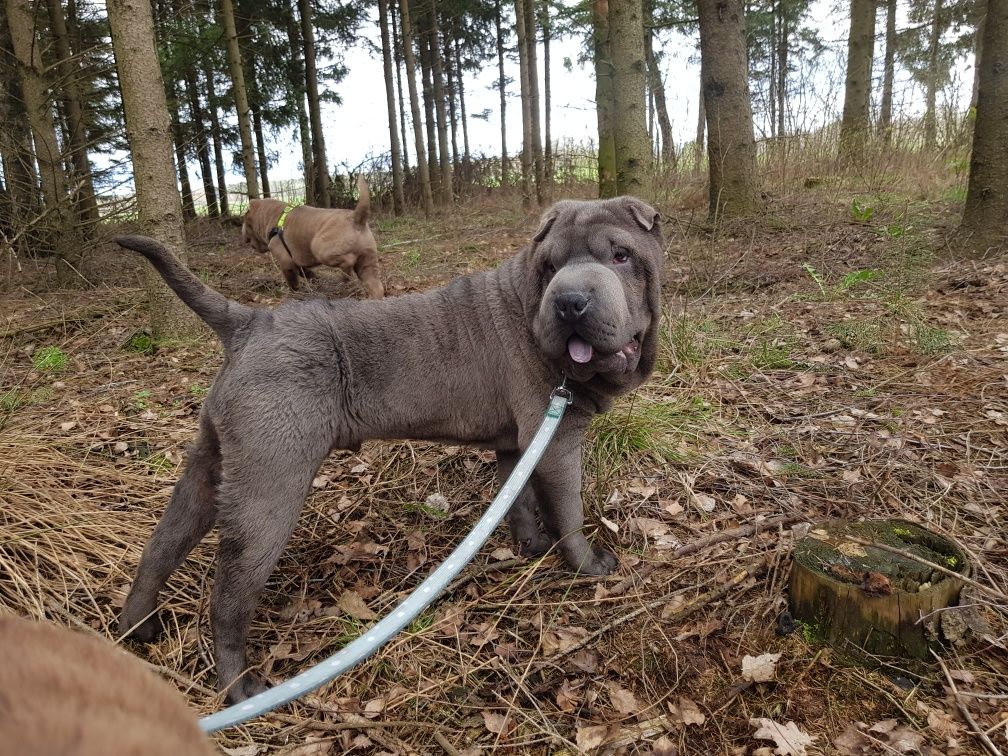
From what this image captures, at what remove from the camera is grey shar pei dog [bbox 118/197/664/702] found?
Result: 2.56 metres

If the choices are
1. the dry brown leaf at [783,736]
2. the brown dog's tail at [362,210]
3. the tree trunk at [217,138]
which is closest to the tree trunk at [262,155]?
the tree trunk at [217,138]

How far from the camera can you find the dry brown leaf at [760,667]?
89.8 inches

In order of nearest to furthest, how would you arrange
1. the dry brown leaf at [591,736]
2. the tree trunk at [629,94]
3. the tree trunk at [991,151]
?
the dry brown leaf at [591,736] < the tree trunk at [991,151] < the tree trunk at [629,94]

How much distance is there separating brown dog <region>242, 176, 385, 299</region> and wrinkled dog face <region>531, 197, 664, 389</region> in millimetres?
5489

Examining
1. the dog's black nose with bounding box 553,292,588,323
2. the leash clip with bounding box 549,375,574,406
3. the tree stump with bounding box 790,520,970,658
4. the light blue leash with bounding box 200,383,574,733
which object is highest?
the dog's black nose with bounding box 553,292,588,323

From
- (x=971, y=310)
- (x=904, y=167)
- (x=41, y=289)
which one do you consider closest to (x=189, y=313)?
(x=41, y=289)

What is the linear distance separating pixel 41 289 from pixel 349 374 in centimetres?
816

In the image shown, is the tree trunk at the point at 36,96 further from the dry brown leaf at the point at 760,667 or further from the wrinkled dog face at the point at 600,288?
the dry brown leaf at the point at 760,667

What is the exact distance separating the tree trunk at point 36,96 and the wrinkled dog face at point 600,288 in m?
7.45

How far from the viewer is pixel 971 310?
529 centimetres

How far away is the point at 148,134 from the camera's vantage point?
18.8 feet

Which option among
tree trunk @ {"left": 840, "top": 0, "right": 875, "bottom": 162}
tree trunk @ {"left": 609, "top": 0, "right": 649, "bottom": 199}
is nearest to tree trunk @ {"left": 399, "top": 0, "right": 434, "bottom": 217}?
tree trunk @ {"left": 840, "top": 0, "right": 875, "bottom": 162}

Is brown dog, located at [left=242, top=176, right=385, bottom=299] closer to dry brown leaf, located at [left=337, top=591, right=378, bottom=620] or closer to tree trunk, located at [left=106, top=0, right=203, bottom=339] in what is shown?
tree trunk, located at [left=106, top=0, right=203, bottom=339]

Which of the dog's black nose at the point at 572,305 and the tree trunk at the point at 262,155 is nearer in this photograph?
the dog's black nose at the point at 572,305
